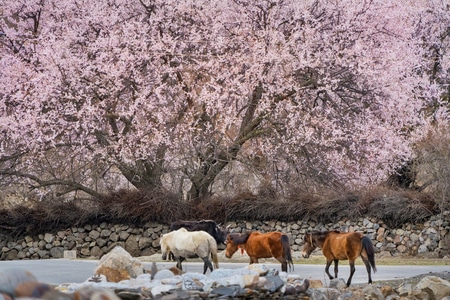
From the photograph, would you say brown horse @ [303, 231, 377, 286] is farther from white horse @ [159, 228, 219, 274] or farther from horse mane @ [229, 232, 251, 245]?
white horse @ [159, 228, 219, 274]

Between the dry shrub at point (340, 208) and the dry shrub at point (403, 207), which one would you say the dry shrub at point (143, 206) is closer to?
the dry shrub at point (340, 208)

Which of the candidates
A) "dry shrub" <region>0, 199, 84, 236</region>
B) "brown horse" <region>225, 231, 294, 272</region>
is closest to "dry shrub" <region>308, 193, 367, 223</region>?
"dry shrub" <region>0, 199, 84, 236</region>

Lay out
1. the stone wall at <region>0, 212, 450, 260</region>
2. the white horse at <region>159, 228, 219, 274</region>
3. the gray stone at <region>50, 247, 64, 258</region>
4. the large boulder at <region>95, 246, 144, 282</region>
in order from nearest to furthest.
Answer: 1. the large boulder at <region>95, 246, 144, 282</region>
2. the white horse at <region>159, 228, 219, 274</region>
3. the stone wall at <region>0, 212, 450, 260</region>
4. the gray stone at <region>50, 247, 64, 258</region>

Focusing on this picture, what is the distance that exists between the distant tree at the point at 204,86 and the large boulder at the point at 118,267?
11.5m

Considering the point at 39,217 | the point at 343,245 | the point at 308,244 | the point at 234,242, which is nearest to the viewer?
the point at 343,245

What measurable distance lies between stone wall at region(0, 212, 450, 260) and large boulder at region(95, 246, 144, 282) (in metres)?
12.8

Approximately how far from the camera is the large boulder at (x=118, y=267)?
1257 cm

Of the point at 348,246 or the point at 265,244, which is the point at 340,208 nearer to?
the point at 265,244

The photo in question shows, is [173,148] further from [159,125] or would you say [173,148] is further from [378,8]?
[378,8]

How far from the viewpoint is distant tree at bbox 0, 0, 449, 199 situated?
80.7 feet

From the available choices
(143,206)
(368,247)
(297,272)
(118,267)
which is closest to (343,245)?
(368,247)

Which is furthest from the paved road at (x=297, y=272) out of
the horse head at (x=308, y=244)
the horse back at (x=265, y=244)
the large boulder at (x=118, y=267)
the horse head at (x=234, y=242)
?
the large boulder at (x=118, y=267)

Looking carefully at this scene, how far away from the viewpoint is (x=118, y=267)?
42.1 feet

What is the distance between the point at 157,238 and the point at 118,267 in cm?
1300
